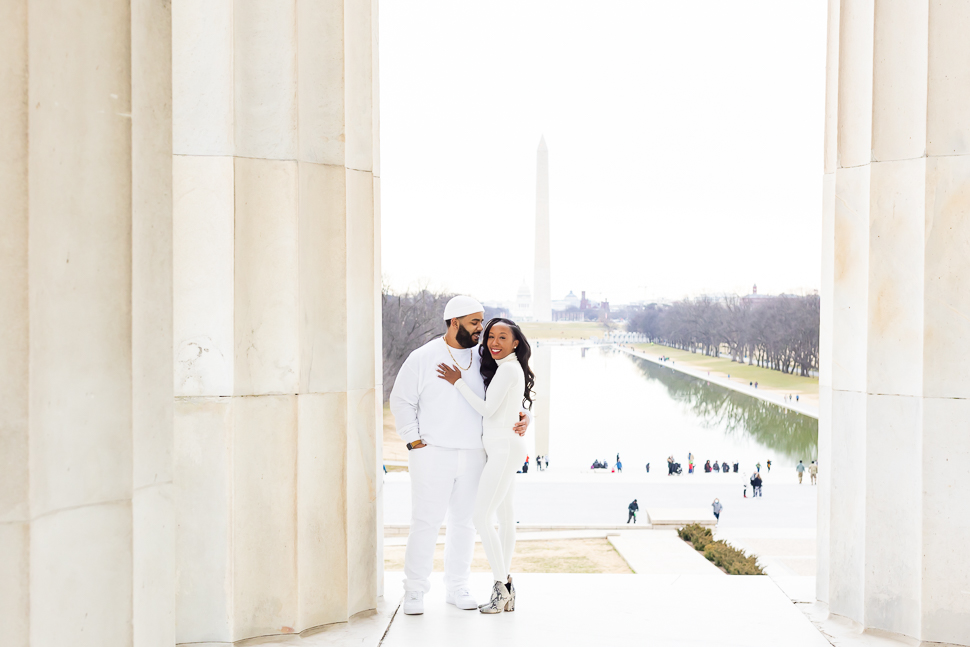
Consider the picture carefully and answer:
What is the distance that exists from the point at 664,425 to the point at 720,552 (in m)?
37.0

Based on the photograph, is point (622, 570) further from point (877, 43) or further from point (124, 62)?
point (124, 62)

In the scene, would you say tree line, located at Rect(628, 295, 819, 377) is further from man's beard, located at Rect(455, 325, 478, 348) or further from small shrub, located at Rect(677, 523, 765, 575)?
man's beard, located at Rect(455, 325, 478, 348)

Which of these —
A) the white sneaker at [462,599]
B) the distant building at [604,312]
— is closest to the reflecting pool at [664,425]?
the white sneaker at [462,599]

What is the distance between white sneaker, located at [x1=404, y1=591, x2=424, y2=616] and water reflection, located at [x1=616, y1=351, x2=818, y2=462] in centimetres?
3903

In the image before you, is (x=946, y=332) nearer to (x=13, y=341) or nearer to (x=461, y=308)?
(x=461, y=308)

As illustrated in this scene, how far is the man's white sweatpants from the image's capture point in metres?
6.32

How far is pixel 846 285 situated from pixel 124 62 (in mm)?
5405

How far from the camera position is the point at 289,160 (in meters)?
5.99

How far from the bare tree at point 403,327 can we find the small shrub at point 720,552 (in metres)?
36.6

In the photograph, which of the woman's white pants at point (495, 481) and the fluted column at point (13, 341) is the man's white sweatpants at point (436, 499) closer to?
the woman's white pants at point (495, 481)

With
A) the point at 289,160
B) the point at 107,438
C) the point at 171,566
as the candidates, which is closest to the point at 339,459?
the point at 289,160

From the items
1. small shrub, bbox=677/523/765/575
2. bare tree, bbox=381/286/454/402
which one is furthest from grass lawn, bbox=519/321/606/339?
small shrub, bbox=677/523/765/575

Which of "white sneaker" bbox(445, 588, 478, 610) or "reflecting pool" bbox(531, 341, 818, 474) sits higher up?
"white sneaker" bbox(445, 588, 478, 610)

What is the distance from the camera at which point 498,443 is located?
6195mm
